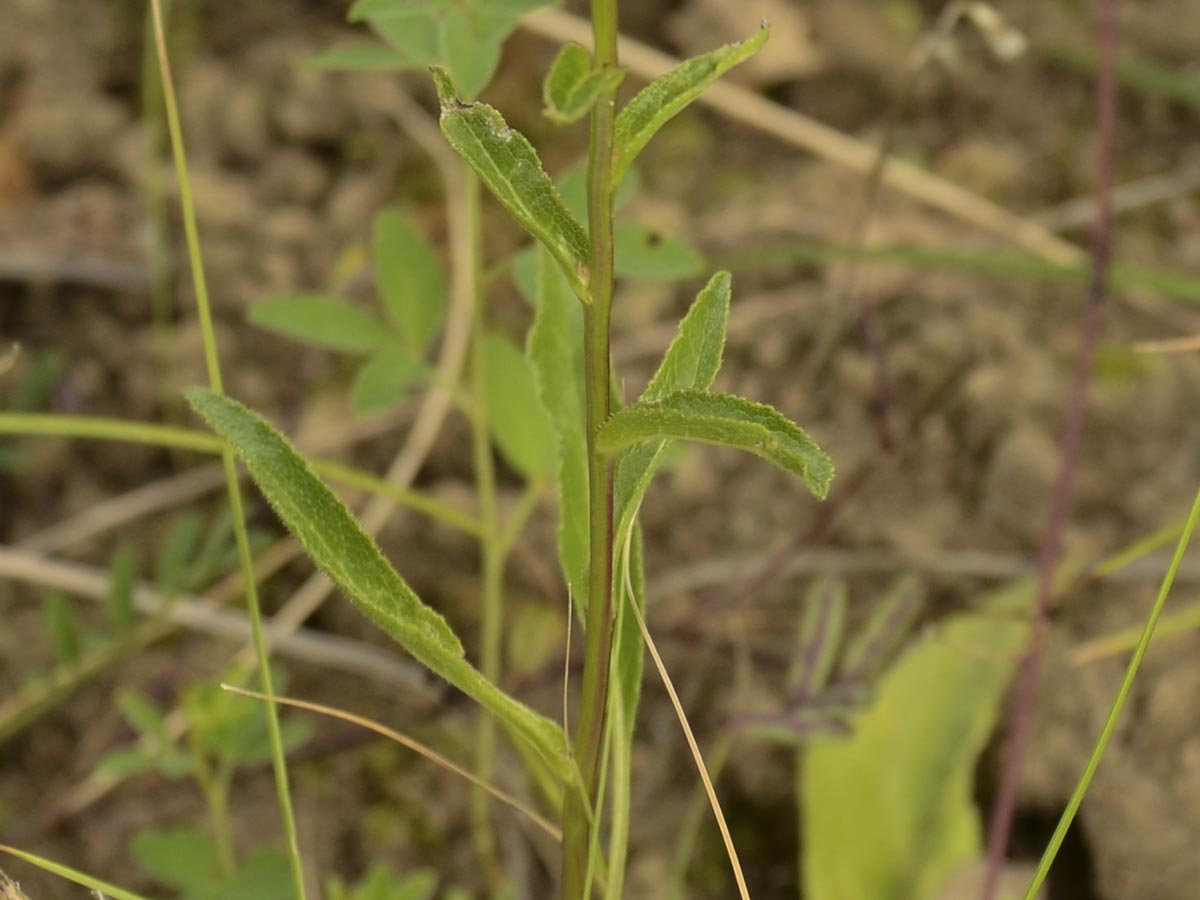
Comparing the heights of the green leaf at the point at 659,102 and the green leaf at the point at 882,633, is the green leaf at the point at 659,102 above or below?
above

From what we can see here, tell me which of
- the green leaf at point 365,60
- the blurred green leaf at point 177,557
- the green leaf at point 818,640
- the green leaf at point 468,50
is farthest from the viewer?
the blurred green leaf at point 177,557

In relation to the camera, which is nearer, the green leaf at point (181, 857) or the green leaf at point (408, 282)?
the green leaf at point (181, 857)

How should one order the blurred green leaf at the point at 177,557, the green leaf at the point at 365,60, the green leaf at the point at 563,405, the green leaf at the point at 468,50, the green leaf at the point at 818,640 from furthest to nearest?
the blurred green leaf at the point at 177,557, the green leaf at the point at 818,640, the green leaf at the point at 365,60, the green leaf at the point at 468,50, the green leaf at the point at 563,405

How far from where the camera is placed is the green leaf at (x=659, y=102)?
0.63 m

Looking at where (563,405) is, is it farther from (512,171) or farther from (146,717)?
(146,717)

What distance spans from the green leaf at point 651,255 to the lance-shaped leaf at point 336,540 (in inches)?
21.2

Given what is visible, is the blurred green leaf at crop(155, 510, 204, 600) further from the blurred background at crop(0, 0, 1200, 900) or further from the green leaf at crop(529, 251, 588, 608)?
the green leaf at crop(529, 251, 588, 608)

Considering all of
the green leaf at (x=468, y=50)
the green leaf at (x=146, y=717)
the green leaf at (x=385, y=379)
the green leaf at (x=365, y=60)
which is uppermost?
the green leaf at (x=468, y=50)

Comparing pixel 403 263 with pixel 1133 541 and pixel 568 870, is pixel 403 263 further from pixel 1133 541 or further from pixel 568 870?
pixel 1133 541

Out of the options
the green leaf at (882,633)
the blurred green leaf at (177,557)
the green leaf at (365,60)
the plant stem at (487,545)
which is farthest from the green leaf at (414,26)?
the green leaf at (882,633)

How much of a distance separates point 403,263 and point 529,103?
0.67m

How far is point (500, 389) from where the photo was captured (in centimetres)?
137

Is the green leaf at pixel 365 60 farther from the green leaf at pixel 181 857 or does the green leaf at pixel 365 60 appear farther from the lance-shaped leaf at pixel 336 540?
the green leaf at pixel 181 857

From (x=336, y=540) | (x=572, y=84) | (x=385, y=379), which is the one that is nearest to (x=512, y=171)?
(x=572, y=84)
